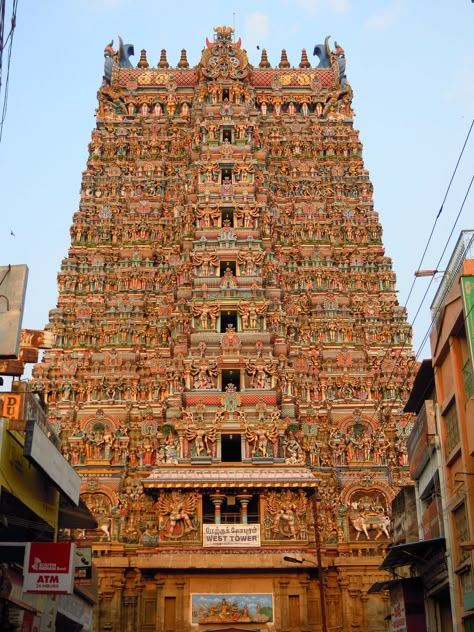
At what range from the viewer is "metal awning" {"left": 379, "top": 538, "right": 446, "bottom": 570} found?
1171 inches

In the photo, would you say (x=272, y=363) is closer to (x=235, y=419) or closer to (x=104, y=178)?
(x=235, y=419)

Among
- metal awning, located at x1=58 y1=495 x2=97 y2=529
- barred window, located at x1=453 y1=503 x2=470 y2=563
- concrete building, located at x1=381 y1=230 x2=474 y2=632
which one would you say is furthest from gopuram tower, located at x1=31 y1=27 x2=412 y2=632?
barred window, located at x1=453 y1=503 x2=470 y2=563

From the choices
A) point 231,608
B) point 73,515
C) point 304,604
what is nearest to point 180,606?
point 231,608

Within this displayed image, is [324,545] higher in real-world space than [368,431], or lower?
lower

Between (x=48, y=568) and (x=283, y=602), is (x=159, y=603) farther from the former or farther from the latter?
(x=48, y=568)

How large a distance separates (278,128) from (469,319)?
1837 inches

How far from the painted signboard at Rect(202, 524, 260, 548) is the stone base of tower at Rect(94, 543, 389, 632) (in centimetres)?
58

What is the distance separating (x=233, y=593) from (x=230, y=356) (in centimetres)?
1410

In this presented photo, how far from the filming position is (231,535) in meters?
44.4

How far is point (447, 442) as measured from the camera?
97.5 ft

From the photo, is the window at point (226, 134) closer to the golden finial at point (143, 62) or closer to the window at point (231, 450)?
the golden finial at point (143, 62)

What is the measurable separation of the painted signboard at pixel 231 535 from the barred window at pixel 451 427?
17497 millimetres

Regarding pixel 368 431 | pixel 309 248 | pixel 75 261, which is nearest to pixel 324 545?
pixel 368 431

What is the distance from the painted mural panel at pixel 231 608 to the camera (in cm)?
4253
